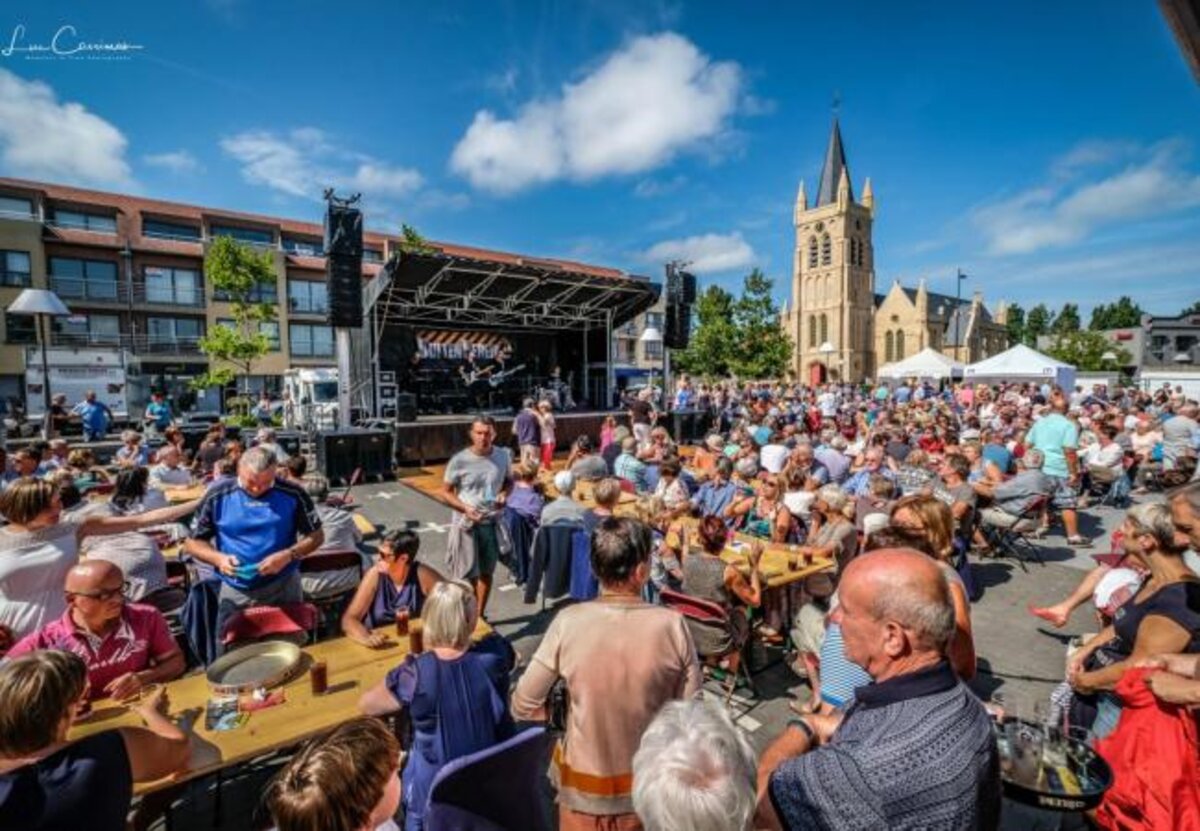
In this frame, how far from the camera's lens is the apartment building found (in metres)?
26.0

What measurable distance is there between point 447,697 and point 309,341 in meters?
36.3

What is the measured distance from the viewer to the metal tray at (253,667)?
2373 millimetres

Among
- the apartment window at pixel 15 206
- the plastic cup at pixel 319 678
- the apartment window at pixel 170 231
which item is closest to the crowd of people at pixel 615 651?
the plastic cup at pixel 319 678

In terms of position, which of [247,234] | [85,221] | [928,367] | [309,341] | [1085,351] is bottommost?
[928,367]

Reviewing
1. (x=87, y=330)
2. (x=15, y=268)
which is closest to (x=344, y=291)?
(x=87, y=330)

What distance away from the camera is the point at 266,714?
224 cm

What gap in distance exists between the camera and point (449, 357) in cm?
1975

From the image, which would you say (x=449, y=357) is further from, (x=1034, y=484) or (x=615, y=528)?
(x=615, y=528)

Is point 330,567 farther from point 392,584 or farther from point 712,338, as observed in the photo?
point 712,338

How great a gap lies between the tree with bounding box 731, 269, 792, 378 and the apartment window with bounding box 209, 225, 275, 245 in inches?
1137

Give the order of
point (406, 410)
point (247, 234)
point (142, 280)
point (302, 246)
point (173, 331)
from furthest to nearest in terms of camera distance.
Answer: point (302, 246), point (247, 234), point (173, 331), point (142, 280), point (406, 410)

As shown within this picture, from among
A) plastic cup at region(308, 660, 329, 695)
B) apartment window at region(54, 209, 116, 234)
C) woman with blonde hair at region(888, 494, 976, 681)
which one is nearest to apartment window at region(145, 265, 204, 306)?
apartment window at region(54, 209, 116, 234)

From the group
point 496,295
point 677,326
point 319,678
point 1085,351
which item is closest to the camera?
point 319,678

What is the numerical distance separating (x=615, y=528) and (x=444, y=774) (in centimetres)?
93
